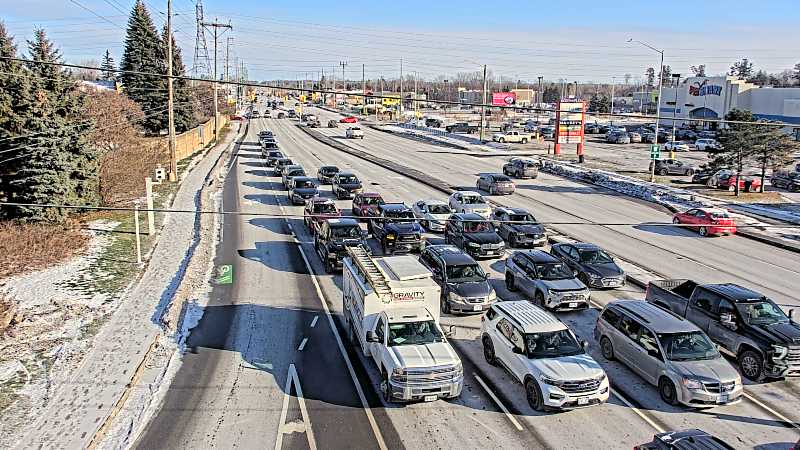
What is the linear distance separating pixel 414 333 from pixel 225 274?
11.9m

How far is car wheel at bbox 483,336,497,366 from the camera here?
651 inches

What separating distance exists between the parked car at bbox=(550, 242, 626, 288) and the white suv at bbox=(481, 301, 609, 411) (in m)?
6.79

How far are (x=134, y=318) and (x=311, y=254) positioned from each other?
361 inches

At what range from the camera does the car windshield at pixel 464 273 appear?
20828 mm

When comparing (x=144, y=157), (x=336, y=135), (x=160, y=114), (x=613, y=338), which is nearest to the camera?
(x=613, y=338)

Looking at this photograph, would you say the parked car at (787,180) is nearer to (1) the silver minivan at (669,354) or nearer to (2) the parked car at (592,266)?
(2) the parked car at (592,266)

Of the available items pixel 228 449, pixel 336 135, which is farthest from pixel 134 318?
pixel 336 135

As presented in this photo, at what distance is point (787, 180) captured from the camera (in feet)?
154

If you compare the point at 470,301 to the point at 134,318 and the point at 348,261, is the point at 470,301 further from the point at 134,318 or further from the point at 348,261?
the point at 134,318

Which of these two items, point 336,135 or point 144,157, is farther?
point 336,135

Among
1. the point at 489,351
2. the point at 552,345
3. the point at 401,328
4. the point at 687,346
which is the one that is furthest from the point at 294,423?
the point at 687,346

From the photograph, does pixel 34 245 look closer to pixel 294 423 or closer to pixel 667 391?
pixel 294 423

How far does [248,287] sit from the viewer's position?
23.3 m

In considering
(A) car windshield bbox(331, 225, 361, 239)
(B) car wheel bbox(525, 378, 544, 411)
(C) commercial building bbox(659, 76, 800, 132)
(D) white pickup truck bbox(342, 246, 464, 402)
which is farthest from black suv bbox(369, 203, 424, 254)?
(C) commercial building bbox(659, 76, 800, 132)
